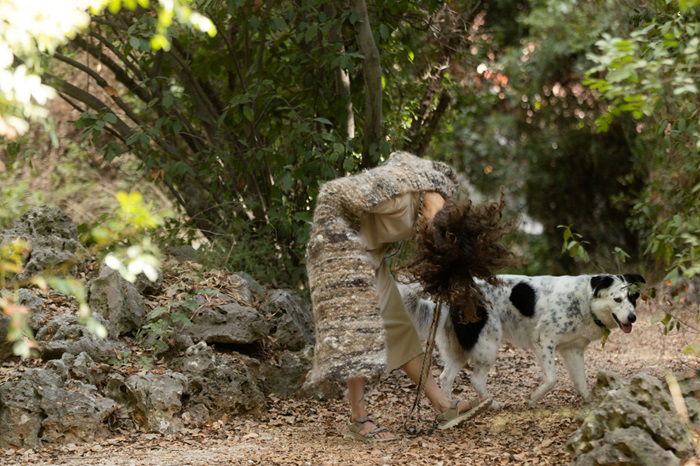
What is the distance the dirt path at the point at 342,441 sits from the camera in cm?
477

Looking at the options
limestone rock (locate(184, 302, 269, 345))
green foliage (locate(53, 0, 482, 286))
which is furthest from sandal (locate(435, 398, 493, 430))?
green foliage (locate(53, 0, 482, 286))

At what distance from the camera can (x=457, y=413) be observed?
535 cm

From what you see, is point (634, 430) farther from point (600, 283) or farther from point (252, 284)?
point (252, 284)

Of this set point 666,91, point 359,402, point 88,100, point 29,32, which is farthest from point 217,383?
point 29,32

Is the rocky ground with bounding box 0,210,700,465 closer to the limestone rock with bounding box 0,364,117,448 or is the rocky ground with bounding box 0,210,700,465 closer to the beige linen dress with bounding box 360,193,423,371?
the limestone rock with bounding box 0,364,117,448

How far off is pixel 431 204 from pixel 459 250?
0.39m

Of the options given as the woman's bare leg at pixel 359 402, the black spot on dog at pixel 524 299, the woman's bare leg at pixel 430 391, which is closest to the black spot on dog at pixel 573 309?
the black spot on dog at pixel 524 299

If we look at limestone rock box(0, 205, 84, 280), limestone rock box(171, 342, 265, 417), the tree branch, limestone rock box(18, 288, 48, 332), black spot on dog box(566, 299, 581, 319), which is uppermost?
the tree branch

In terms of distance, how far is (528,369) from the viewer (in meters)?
7.86

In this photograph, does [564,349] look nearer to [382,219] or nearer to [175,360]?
[382,219]

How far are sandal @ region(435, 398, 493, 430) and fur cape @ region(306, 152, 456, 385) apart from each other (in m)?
0.60

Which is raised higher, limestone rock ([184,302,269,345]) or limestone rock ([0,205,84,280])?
limestone rock ([0,205,84,280])

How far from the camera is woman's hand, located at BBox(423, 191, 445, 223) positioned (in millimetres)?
5152

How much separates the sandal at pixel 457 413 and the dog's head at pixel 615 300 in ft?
3.54
